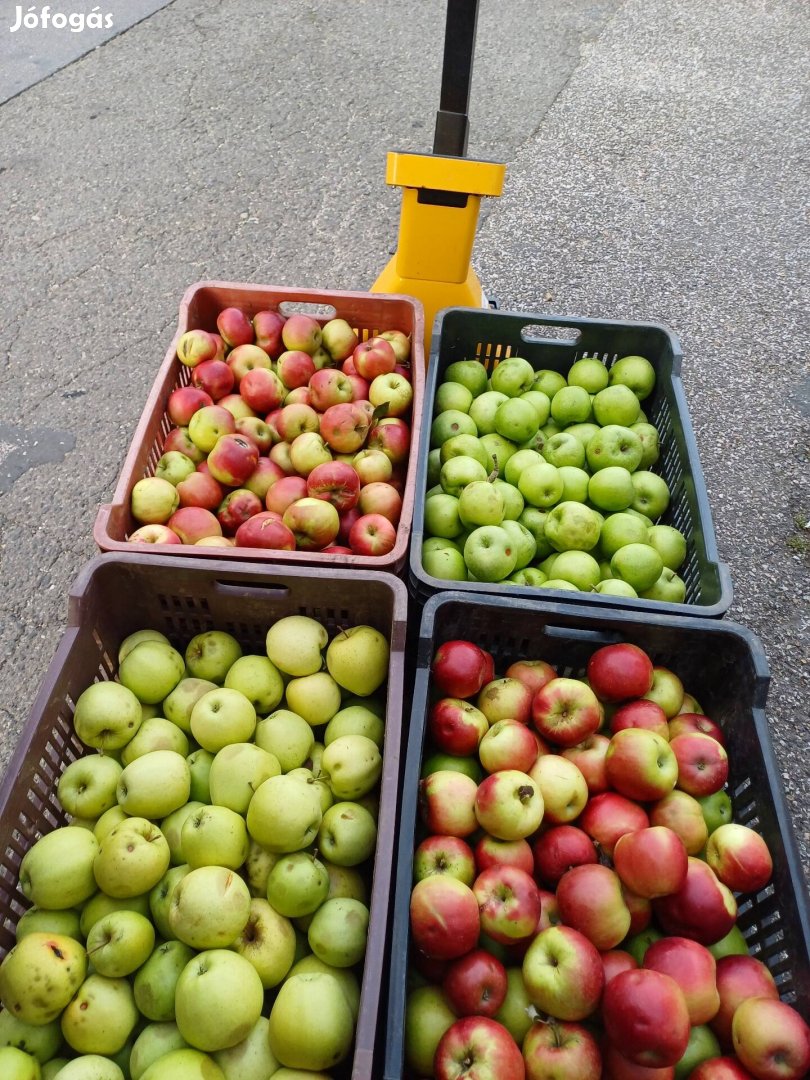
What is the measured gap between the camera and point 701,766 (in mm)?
1546

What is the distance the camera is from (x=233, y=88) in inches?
215

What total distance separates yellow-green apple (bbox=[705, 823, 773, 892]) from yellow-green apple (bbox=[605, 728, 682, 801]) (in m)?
0.14

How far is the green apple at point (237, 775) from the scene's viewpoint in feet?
4.86

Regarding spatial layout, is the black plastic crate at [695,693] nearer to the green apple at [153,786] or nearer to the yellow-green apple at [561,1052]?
the yellow-green apple at [561,1052]

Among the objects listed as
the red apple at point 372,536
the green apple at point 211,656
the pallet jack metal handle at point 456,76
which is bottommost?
the green apple at point 211,656

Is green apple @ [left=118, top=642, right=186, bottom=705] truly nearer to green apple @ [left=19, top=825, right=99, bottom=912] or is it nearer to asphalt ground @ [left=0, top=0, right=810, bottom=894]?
green apple @ [left=19, top=825, right=99, bottom=912]

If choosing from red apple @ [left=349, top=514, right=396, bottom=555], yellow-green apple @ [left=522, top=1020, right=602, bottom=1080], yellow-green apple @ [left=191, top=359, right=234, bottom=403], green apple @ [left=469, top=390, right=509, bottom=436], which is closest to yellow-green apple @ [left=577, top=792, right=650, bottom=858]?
yellow-green apple @ [left=522, top=1020, right=602, bottom=1080]

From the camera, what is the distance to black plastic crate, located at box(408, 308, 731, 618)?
1.77 m

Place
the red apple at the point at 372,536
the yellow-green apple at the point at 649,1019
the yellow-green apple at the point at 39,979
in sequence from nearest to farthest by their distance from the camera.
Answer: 1. the yellow-green apple at the point at 649,1019
2. the yellow-green apple at the point at 39,979
3. the red apple at the point at 372,536

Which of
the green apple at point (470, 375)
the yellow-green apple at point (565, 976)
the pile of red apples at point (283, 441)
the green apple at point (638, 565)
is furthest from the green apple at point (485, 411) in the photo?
the yellow-green apple at point (565, 976)

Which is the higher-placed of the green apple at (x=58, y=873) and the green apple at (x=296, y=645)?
the green apple at (x=296, y=645)

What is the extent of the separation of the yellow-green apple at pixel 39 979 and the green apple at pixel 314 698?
634 millimetres

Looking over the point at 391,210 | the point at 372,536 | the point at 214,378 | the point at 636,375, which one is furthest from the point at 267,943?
the point at 391,210

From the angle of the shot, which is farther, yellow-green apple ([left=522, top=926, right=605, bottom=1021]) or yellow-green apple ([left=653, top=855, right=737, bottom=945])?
yellow-green apple ([left=653, top=855, right=737, bottom=945])
